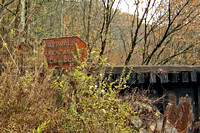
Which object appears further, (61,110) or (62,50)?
(62,50)

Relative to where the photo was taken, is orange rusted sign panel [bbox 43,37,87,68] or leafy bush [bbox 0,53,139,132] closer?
leafy bush [bbox 0,53,139,132]

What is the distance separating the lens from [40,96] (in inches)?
140

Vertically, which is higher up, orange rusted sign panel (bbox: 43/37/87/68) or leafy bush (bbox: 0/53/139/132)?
orange rusted sign panel (bbox: 43/37/87/68)

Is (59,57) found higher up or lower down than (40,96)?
higher up

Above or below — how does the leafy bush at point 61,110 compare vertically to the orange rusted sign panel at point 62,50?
below

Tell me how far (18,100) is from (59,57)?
180cm

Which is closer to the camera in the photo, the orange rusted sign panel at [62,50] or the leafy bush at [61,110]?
the leafy bush at [61,110]

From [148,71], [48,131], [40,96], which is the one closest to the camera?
[48,131]

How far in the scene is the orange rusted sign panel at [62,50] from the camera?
4902 millimetres

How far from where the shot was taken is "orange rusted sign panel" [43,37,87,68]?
193 inches

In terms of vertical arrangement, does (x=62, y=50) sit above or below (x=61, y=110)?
above

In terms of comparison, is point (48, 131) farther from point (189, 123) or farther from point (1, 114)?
point (189, 123)

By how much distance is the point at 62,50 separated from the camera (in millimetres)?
4992

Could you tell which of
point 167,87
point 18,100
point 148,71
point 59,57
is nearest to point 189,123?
point 167,87
